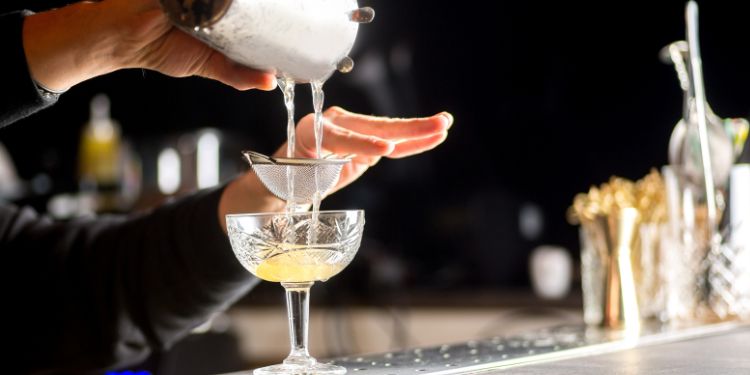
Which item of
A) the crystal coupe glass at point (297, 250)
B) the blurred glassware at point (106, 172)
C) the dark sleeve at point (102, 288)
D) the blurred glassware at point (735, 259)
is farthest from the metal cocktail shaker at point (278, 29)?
the blurred glassware at point (106, 172)

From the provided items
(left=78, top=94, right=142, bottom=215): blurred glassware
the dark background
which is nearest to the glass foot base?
(left=78, top=94, right=142, bottom=215): blurred glassware

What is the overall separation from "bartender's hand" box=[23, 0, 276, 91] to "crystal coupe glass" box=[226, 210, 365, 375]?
5.1 inches

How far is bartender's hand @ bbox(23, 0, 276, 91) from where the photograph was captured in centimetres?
85

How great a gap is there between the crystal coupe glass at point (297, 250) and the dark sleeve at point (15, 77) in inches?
9.6

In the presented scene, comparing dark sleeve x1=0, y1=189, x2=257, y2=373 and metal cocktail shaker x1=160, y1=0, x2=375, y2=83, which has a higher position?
metal cocktail shaker x1=160, y1=0, x2=375, y2=83

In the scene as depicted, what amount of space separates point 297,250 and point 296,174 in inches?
3.3

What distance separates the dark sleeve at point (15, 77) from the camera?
3.09 feet

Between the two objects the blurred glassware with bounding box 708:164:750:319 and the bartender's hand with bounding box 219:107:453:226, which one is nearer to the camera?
the bartender's hand with bounding box 219:107:453:226

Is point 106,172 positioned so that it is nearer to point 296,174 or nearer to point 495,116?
point 495,116

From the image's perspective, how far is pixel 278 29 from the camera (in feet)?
2.64

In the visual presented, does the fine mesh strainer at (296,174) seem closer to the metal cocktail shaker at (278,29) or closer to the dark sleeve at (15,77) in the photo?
the metal cocktail shaker at (278,29)

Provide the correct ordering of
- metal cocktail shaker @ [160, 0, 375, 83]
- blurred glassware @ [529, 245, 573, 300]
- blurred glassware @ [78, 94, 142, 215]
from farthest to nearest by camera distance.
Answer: blurred glassware @ [529, 245, 573, 300] < blurred glassware @ [78, 94, 142, 215] < metal cocktail shaker @ [160, 0, 375, 83]

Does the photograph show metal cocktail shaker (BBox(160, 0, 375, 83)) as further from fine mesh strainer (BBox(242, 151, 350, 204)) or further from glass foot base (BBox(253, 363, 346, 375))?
glass foot base (BBox(253, 363, 346, 375))

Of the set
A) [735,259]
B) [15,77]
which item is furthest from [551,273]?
[15,77]
